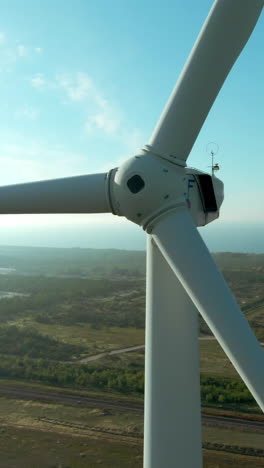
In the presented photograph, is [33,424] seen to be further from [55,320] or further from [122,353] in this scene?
[55,320]

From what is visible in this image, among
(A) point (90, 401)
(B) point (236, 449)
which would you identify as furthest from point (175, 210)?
(A) point (90, 401)

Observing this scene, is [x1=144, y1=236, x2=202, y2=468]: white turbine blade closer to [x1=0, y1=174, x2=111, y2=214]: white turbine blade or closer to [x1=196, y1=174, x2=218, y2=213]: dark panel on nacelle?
[x1=196, y1=174, x2=218, y2=213]: dark panel on nacelle

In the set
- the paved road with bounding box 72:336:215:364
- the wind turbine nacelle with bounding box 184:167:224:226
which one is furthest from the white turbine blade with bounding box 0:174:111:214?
Result: the paved road with bounding box 72:336:215:364

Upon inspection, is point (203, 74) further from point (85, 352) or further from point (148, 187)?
point (85, 352)

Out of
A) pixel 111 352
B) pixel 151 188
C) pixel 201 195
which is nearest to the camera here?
pixel 151 188

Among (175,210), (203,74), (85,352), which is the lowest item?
(175,210)
